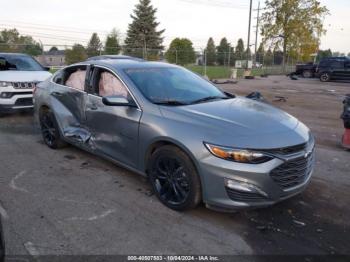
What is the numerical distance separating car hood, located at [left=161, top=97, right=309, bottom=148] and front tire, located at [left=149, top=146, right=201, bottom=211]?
36 cm

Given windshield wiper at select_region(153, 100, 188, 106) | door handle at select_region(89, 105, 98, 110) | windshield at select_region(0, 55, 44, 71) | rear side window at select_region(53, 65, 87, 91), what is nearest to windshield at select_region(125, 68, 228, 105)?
windshield wiper at select_region(153, 100, 188, 106)

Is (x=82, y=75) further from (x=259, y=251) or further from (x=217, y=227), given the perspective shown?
(x=259, y=251)

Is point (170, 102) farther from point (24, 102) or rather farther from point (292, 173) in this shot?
point (24, 102)

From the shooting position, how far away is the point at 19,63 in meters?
9.59

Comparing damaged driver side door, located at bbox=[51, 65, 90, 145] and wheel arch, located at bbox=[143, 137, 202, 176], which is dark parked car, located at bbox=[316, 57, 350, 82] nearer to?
damaged driver side door, located at bbox=[51, 65, 90, 145]

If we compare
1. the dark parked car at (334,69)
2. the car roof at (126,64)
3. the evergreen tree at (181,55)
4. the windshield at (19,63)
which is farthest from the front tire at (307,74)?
the car roof at (126,64)

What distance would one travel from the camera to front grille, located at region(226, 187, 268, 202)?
3369 mm

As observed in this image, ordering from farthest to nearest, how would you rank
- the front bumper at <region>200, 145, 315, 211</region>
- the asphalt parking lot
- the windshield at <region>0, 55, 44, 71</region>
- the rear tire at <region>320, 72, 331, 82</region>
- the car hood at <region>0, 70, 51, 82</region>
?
the rear tire at <region>320, 72, 331, 82</region> < the windshield at <region>0, 55, 44, 71</region> < the car hood at <region>0, 70, 51, 82</region> < the front bumper at <region>200, 145, 315, 211</region> < the asphalt parking lot

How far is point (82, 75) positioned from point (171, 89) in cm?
158

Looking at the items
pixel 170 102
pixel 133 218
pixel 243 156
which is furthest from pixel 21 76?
pixel 243 156

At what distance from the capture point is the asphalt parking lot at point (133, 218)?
10.5 ft

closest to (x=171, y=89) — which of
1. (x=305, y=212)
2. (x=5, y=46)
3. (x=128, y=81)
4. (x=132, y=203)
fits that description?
(x=128, y=81)

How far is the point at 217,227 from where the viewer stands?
11.7 feet

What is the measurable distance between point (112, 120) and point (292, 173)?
2.26m
